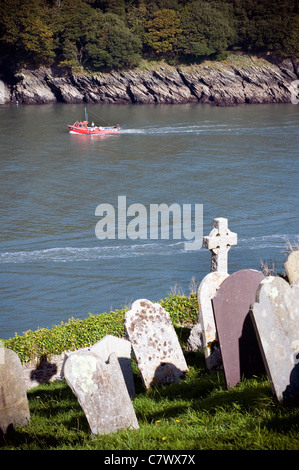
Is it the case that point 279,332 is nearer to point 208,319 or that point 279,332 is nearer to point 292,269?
point 208,319

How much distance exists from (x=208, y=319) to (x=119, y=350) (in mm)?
1335

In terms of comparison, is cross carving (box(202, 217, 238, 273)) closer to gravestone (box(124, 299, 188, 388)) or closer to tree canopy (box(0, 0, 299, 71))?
gravestone (box(124, 299, 188, 388))

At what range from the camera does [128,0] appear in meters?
104

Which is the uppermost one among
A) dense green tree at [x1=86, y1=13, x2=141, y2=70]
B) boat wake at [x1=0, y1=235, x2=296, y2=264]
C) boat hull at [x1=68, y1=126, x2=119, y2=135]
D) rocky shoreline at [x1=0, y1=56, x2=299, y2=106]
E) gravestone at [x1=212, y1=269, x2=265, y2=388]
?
dense green tree at [x1=86, y1=13, x2=141, y2=70]

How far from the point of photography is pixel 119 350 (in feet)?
25.2

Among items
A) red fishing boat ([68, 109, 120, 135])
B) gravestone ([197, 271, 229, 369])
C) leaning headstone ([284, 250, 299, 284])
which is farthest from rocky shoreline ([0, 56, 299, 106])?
gravestone ([197, 271, 229, 369])

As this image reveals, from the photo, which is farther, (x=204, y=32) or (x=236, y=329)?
(x=204, y=32)

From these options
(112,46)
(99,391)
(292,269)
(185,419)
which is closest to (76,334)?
(292,269)

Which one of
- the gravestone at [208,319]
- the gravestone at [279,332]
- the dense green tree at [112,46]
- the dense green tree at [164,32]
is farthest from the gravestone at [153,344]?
the dense green tree at [164,32]

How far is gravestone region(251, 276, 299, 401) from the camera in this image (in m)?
5.95

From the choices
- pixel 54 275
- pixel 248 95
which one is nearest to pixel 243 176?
pixel 54 275

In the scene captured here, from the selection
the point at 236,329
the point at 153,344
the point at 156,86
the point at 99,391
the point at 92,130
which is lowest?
the point at 153,344

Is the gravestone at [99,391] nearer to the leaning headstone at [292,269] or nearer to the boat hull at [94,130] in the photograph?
the leaning headstone at [292,269]

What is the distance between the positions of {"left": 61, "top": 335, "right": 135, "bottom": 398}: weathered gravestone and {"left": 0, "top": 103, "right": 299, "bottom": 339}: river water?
9.94 meters
